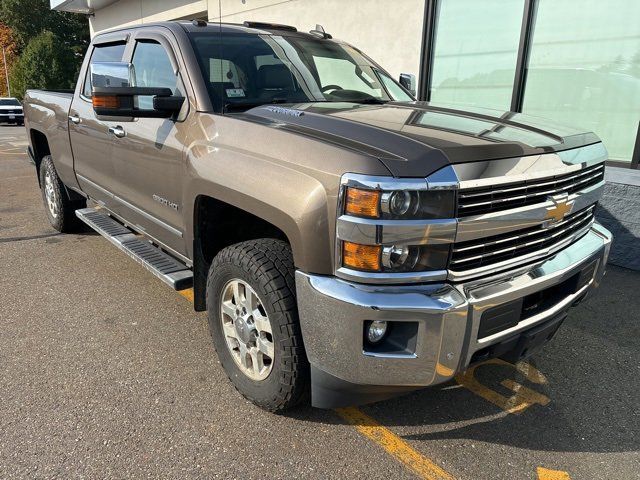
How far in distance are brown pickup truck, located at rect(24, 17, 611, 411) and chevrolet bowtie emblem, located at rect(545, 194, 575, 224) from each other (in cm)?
1

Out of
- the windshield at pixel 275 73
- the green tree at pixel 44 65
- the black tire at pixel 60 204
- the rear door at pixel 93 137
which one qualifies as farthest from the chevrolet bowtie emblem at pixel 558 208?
the green tree at pixel 44 65

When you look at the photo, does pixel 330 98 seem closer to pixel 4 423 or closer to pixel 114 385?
pixel 114 385

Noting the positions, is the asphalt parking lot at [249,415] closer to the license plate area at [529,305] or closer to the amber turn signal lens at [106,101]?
the license plate area at [529,305]

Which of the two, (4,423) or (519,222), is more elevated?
(519,222)

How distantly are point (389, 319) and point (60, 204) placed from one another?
4.67 m

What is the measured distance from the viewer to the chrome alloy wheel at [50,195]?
560 centimetres

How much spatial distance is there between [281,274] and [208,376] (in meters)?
1.06

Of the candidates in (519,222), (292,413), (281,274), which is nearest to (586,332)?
(519,222)

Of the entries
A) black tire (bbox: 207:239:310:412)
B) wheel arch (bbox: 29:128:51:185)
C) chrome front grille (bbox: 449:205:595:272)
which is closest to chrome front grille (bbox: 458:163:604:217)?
chrome front grille (bbox: 449:205:595:272)

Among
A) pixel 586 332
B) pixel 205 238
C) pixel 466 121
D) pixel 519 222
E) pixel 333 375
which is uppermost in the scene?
pixel 466 121

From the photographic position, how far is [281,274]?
233 cm

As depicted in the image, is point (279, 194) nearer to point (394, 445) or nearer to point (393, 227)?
point (393, 227)

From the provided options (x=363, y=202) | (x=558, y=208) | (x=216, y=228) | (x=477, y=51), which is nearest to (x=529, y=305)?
(x=558, y=208)

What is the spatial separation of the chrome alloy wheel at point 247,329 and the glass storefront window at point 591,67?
5.04 m
